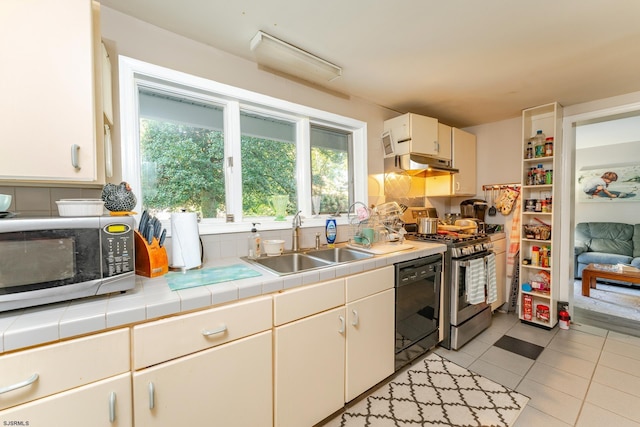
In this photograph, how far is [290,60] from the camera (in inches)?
69.0

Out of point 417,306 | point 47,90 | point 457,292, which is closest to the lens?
point 47,90

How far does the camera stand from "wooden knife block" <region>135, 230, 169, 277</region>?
4.14 feet

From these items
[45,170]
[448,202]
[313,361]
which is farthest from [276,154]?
[448,202]

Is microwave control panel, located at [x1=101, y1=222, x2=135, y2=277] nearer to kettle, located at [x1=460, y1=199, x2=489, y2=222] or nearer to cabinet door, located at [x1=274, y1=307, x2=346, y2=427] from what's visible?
cabinet door, located at [x1=274, y1=307, x2=346, y2=427]

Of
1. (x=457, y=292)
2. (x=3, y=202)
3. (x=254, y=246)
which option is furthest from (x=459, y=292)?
(x=3, y=202)

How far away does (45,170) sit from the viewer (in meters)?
0.96

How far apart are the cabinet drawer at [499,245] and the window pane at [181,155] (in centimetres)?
289

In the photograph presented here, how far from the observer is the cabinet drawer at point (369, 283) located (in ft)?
5.04

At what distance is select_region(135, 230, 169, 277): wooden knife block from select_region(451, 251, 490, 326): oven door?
213cm

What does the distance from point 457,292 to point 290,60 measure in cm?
223

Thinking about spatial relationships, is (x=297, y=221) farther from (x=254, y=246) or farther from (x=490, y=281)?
(x=490, y=281)

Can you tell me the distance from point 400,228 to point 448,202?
5.48ft

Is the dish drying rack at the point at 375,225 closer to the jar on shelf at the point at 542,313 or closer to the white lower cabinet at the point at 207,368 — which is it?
the white lower cabinet at the point at 207,368

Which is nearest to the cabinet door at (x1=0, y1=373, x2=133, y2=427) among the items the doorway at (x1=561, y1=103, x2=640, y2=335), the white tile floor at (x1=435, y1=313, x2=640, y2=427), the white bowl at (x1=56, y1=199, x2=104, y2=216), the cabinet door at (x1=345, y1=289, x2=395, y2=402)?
the white bowl at (x1=56, y1=199, x2=104, y2=216)
